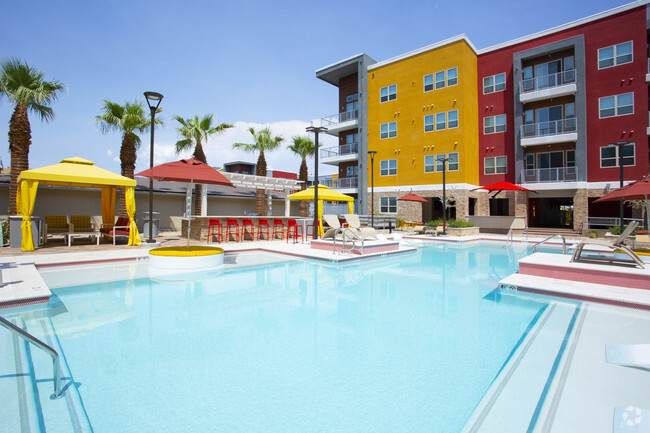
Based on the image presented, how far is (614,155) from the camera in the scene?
2119cm

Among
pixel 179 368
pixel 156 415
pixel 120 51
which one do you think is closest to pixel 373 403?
pixel 156 415

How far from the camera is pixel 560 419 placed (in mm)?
2508

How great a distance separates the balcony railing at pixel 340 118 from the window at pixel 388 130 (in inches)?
115

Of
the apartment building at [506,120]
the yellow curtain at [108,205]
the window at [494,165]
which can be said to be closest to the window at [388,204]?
the apartment building at [506,120]

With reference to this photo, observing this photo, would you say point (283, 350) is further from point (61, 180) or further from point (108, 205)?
point (108, 205)

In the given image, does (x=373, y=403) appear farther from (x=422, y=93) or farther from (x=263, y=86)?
(x=422, y=93)

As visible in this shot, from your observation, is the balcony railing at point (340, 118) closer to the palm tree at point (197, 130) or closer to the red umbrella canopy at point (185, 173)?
the palm tree at point (197, 130)

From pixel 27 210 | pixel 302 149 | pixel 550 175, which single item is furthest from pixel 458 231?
pixel 27 210

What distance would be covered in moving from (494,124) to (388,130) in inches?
327

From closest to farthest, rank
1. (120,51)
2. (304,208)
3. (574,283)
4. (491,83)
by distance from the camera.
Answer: (574,283)
(120,51)
(491,83)
(304,208)

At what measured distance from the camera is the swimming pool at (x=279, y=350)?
267 centimetres

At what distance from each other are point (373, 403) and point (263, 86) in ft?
58.7

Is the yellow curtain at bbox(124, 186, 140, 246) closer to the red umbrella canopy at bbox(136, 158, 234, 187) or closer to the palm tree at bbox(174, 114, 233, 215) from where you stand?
the red umbrella canopy at bbox(136, 158, 234, 187)

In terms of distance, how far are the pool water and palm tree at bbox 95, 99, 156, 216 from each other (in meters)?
11.9
